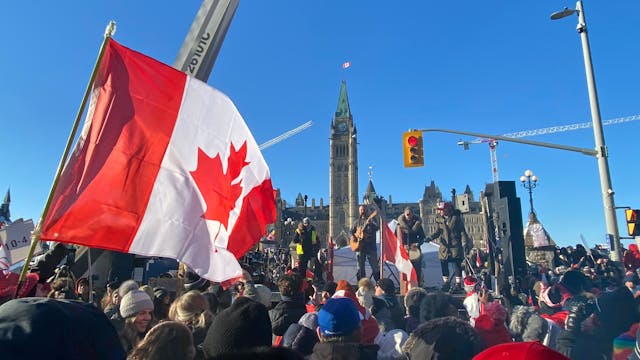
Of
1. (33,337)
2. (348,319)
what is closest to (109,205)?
(348,319)

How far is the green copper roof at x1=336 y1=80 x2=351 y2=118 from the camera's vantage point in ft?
→ 447

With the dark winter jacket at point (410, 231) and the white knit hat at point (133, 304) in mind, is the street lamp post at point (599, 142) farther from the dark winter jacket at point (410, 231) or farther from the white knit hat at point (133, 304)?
the white knit hat at point (133, 304)

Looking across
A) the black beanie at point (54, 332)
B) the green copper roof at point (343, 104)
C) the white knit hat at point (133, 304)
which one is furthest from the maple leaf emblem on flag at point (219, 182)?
Result: the green copper roof at point (343, 104)

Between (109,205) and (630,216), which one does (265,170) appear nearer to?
(109,205)

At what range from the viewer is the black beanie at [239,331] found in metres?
2.58

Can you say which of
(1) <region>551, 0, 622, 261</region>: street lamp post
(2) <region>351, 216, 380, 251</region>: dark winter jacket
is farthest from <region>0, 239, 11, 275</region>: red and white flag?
(1) <region>551, 0, 622, 261</region>: street lamp post

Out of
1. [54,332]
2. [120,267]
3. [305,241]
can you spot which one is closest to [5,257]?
[120,267]

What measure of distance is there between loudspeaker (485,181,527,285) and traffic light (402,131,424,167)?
5000 millimetres

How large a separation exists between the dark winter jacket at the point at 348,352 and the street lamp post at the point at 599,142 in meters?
11.1

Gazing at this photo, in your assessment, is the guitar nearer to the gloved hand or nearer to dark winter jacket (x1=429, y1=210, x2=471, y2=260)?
dark winter jacket (x1=429, y1=210, x2=471, y2=260)

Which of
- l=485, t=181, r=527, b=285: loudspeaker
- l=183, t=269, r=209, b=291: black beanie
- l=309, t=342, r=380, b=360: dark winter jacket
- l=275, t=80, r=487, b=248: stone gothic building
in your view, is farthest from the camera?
l=275, t=80, r=487, b=248: stone gothic building

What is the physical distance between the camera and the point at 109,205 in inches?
148

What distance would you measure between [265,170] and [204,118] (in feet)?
3.27

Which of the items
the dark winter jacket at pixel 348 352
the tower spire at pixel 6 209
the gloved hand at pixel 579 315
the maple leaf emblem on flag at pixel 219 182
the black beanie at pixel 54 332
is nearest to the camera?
the black beanie at pixel 54 332
